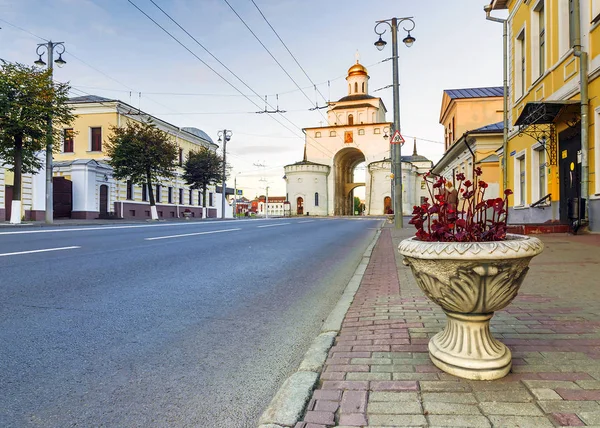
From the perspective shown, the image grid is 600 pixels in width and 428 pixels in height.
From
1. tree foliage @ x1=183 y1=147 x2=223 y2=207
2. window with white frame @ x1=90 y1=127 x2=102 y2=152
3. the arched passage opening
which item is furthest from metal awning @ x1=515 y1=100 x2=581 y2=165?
the arched passage opening

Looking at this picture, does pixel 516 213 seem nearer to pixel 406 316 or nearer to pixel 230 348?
pixel 406 316

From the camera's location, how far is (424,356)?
2.77 meters

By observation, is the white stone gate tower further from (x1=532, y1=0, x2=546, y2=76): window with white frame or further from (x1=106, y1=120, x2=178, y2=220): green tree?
(x1=532, y1=0, x2=546, y2=76): window with white frame

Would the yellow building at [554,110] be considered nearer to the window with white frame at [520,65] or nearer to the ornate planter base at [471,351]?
the window with white frame at [520,65]

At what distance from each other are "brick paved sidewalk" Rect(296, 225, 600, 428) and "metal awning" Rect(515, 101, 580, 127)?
27.6ft

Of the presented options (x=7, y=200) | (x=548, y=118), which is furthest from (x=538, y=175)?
(x=7, y=200)

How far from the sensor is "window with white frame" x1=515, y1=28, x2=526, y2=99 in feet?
52.7

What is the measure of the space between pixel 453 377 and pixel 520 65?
56.9ft

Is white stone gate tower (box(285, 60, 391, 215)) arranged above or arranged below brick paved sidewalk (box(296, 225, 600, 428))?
above

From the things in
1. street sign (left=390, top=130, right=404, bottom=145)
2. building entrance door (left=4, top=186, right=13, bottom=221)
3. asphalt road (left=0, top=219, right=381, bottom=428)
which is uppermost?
street sign (left=390, top=130, right=404, bottom=145)

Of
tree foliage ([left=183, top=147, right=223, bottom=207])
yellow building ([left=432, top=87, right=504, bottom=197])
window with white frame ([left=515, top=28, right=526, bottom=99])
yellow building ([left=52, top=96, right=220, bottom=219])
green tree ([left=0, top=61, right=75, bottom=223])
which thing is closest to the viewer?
window with white frame ([left=515, top=28, right=526, bottom=99])

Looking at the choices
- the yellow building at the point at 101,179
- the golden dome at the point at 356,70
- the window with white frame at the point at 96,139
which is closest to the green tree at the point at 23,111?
the yellow building at the point at 101,179

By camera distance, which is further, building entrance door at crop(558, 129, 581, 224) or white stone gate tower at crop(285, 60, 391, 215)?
white stone gate tower at crop(285, 60, 391, 215)

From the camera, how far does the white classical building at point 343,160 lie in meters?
69.1
